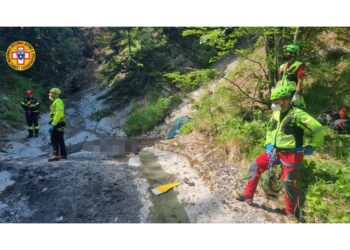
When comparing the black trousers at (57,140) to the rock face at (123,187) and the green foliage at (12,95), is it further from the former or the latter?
the green foliage at (12,95)

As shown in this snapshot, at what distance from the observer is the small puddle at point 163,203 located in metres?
4.03

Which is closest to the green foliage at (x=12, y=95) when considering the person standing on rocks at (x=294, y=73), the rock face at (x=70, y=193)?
the rock face at (x=70, y=193)

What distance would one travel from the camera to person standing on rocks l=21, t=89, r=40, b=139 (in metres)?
8.41

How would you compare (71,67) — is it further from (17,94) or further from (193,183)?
(193,183)

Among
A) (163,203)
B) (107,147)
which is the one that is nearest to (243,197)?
(163,203)

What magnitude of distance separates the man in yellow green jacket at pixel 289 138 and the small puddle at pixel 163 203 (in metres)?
1.40

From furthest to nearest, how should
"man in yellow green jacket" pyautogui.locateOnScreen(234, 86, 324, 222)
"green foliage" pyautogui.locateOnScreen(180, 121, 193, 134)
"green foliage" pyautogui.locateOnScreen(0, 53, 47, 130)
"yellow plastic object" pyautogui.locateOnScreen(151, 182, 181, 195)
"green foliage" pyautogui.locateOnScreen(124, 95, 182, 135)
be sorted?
"green foliage" pyautogui.locateOnScreen(124, 95, 182, 135)
"green foliage" pyautogui.locateOnScreen(0, 53, 47, 130)
"green foliage" pyautogui.locateOnScreen(180, 121, 193, 134)
"yellow plastic object" pyautogui.locateOnScreen(151, 182, 181, 195)
"man in yellow green jacket" pyautogui.locateOnScreen(234, 86, 324, 222)

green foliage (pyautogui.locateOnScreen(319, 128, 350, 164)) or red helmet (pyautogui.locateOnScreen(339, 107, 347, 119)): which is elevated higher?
red helmet (pyautogui.locateOnScreen(339, 107, 347, 119))

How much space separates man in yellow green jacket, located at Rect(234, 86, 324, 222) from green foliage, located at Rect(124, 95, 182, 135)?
6.30 metres

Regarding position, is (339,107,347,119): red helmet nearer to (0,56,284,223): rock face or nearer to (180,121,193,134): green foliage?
(0,56,284,223): rock face

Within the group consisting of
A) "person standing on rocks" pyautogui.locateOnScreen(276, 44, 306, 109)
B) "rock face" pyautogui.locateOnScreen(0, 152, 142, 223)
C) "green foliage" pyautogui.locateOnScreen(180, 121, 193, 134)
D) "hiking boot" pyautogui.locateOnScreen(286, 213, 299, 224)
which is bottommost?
"hiking boot" pyautogui.locateOnScreen(286, 213, 299, 224)

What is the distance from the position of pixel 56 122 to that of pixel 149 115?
4220 mm

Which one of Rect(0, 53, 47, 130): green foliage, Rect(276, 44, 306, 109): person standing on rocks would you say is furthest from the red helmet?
Rect(0, 53, 47, 130): green foliage

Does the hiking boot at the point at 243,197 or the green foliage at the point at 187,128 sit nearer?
the hiking boot at the point at 243,197
